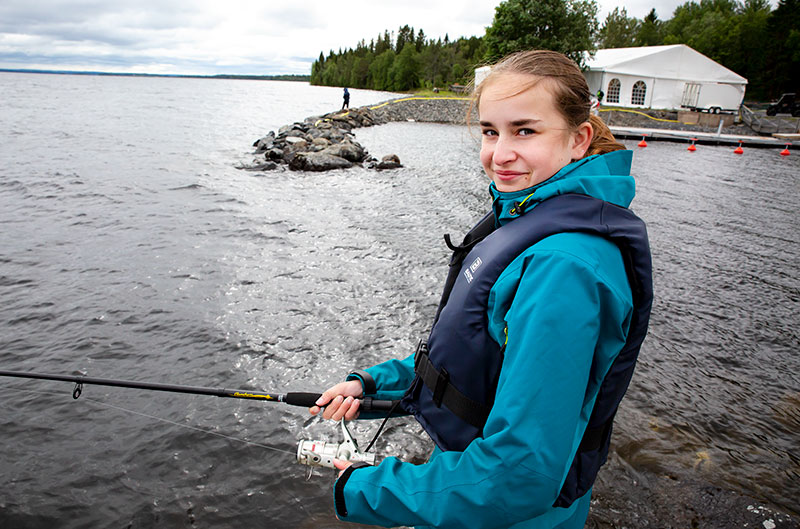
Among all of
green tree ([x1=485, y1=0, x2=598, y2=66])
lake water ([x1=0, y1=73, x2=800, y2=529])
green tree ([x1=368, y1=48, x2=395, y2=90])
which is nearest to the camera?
lake water ([x1=0, y1=73, x2=800, y2=529])

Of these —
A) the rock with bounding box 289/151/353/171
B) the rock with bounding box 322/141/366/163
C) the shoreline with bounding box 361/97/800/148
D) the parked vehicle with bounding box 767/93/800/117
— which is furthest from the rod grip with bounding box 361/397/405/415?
the parked vehicle with bounding box 767/93/800/117

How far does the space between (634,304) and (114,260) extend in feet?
33.4

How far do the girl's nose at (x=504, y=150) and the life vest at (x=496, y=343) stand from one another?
0.21 meters

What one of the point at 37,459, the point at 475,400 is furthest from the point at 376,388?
the point at 37,459

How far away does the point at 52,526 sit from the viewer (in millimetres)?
3895

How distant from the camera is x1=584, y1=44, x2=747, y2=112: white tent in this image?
4744 centimetres

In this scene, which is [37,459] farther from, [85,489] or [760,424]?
[760,424]

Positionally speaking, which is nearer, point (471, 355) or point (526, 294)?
point (526, 294)

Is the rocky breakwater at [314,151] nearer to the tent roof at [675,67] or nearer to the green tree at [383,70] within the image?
the tent roof at [675,67]

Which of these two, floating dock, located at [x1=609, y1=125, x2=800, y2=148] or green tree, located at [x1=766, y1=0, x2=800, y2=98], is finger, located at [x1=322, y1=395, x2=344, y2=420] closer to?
floating dock, located at [x1=609, y1=125, x2=800, y2=148]

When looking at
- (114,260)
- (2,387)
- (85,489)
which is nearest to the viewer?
(85,489)

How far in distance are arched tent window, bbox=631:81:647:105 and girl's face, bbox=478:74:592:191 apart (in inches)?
2185

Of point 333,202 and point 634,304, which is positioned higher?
point 634,304

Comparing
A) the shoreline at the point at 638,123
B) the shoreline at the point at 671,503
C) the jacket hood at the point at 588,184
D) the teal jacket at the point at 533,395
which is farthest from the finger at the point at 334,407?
the shoreline at the point at 638,123
